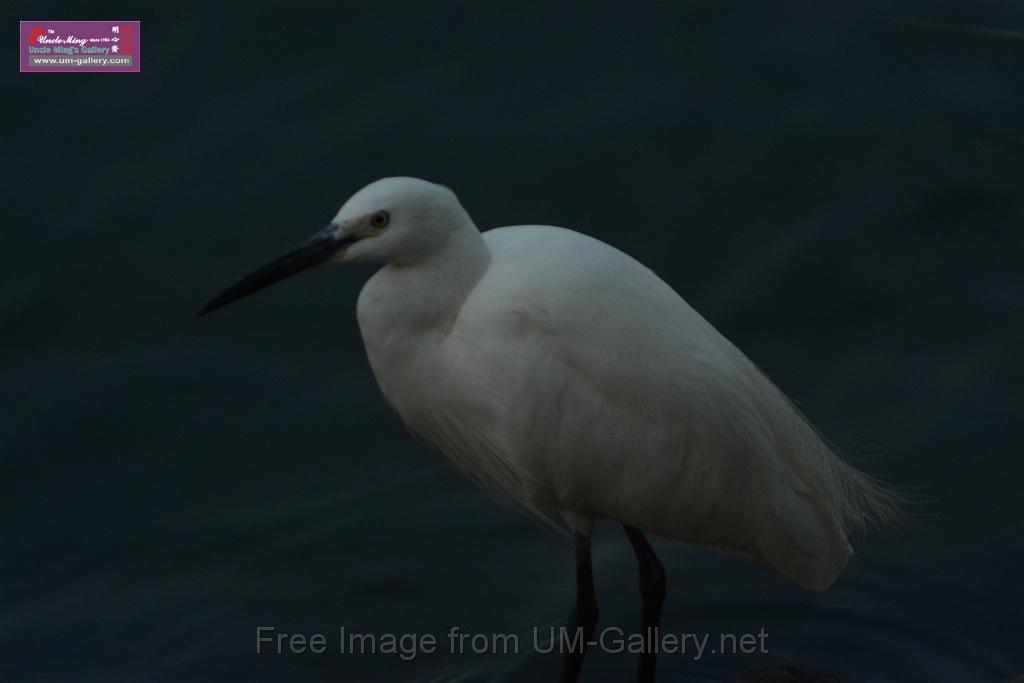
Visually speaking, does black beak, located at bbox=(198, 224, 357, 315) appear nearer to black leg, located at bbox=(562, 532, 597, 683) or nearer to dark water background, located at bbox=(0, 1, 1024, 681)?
black leg, located at bbox=(562, 532, 597, 683)

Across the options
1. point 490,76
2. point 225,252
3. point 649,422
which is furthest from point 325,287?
point 649,422

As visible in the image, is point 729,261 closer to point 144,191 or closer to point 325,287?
point 325,287

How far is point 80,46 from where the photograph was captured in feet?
26.0

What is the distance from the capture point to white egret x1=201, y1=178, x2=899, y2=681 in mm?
4449

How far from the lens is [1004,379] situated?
6.74 meters

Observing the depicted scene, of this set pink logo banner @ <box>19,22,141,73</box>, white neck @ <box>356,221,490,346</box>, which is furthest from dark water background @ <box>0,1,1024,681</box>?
white neck @ <box>356,221,490,346</box>

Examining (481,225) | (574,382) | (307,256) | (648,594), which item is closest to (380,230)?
(307,256)

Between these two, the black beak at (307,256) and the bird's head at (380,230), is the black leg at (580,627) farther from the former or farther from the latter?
the black beak at (307,256)

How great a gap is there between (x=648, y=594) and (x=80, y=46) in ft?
14.7

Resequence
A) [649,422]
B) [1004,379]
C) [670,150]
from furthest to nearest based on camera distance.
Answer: [670,150] → [1004,379] → [649,422]

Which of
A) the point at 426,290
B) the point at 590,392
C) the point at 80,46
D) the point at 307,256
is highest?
the point at 80,46

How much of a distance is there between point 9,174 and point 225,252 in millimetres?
1205

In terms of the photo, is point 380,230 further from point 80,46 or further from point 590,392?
point 80,46

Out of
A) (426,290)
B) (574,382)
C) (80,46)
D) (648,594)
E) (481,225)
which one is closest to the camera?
(426,290)
